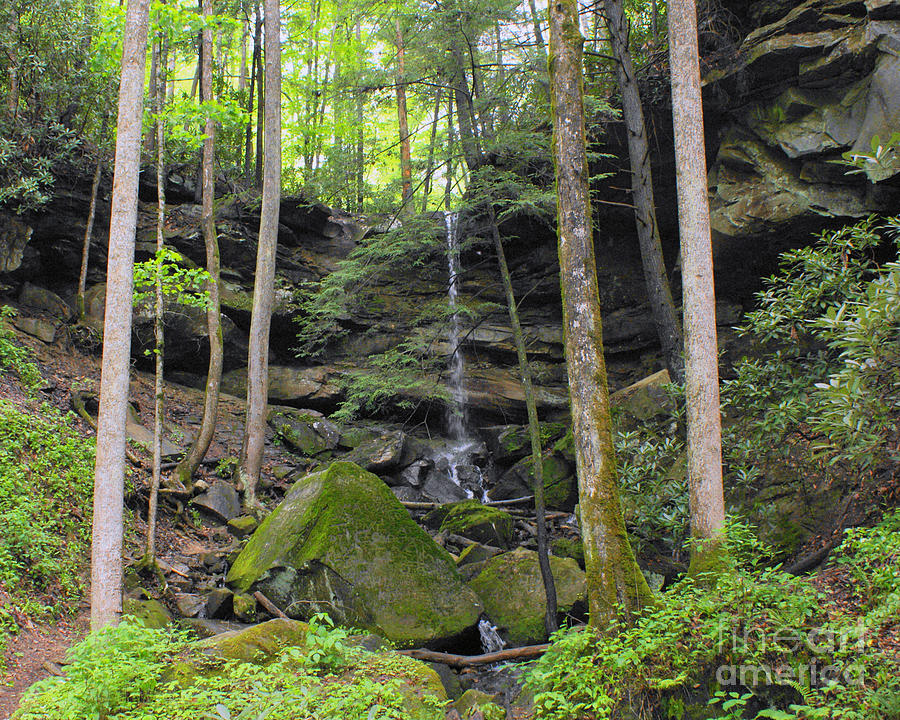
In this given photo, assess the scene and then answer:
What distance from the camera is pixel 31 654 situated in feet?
17.3

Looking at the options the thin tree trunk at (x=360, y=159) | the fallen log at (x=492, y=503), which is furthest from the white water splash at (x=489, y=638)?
the thin tree trunk at (x=360, y=159)

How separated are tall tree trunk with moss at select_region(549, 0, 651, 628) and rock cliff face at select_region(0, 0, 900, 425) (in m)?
3.15

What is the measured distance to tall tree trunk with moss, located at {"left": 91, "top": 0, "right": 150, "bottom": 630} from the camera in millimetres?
5711

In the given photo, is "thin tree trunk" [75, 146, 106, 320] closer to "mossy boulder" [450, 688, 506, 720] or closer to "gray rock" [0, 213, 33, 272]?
"gray rock" [0, 213, 33, 272]

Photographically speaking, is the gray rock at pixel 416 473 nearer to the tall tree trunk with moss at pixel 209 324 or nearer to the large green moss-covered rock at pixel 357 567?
the tall tree trunk with moss at pixel 209 324

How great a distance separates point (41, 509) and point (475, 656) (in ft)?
18.7

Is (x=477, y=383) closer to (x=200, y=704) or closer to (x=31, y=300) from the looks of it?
(x=31, y=300)

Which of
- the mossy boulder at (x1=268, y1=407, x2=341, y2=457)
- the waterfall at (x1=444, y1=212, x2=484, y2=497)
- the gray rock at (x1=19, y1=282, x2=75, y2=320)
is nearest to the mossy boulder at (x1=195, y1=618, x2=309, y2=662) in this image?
the mossy boulder at (x1=268, y1=407, x2=341, y2=457)

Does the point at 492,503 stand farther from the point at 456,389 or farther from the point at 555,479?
the point at 456,389

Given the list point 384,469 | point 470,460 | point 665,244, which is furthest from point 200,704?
point 665,244

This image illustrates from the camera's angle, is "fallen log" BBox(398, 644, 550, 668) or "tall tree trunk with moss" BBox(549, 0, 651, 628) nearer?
"tall tree trunk with moss" BBox(549, 0, 651, 628)

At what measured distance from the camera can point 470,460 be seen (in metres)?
15.1

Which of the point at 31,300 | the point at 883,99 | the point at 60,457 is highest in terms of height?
the point at 883,99

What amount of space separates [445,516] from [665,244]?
9.28 m
